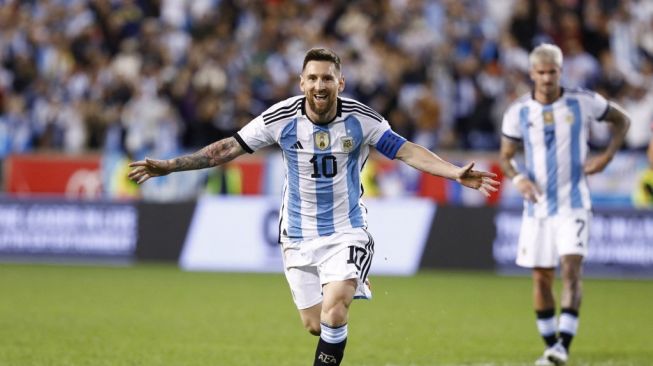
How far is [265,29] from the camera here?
22953mm

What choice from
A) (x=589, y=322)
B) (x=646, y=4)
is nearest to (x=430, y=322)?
(x=589, y=322)

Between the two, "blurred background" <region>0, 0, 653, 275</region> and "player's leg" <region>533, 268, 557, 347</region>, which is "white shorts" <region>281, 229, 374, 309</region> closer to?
"player's leg" <region>533, 268, 557, 347</region>

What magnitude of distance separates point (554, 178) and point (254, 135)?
121 inches

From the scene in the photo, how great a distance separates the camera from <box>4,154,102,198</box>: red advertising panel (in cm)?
2222

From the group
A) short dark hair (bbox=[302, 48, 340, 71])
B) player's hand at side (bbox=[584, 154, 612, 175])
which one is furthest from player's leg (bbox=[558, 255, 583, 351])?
short dark hair (bbox=[302, 48, 340, 71])

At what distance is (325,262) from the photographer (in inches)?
298

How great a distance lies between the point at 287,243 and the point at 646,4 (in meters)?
14.6

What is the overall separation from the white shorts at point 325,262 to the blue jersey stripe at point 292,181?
11 cm

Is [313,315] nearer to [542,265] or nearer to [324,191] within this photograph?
[324,191]

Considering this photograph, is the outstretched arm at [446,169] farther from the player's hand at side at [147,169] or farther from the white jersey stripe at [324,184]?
the player's hand at side at [147,169]

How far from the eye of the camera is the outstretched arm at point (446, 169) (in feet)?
23.2

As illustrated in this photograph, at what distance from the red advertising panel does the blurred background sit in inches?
1.1

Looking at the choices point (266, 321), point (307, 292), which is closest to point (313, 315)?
point (307, 292)

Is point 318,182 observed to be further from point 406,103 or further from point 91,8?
point 91,8
